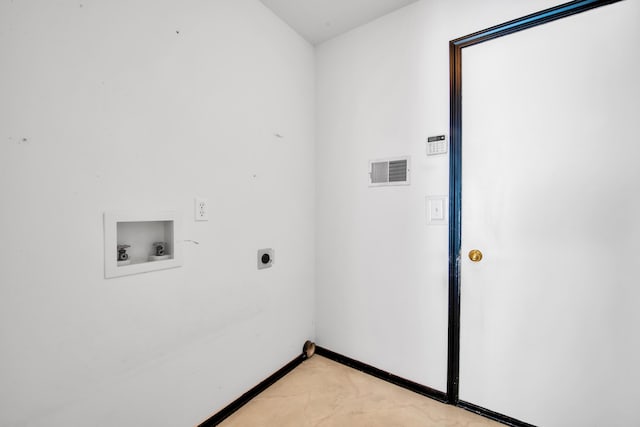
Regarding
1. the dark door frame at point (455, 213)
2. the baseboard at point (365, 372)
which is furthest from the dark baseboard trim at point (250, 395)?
the dark door frame at point (455, 213)

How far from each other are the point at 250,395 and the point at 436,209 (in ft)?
5.25

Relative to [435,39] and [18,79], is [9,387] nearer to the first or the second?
Answer: [18,79]

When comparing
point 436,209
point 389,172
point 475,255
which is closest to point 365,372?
point 475,255


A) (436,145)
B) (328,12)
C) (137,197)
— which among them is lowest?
(137,197)

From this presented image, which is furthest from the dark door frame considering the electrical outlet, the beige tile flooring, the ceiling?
the electrical outlet

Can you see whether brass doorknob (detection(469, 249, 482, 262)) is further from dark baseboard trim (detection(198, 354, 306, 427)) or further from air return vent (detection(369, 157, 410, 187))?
dark baseboard trim (detection(198, 354, 306, 427))

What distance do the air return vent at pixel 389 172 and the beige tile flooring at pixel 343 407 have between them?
134 centimetres

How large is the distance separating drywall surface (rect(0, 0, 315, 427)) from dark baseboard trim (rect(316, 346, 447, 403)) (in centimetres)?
45

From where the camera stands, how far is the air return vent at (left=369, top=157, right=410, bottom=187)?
1715mm

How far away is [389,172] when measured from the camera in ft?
5.83

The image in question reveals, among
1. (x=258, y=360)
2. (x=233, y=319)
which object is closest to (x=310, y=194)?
(x=233, y=319)

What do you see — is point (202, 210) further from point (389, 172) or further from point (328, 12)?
point (328, 12)

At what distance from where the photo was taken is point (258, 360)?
1654mm

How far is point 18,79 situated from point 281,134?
1.22m
